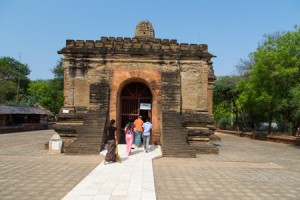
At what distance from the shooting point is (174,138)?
35.6ft

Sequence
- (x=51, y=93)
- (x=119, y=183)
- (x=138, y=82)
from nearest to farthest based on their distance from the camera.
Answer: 1. (x=119, y=183)
2. (x=138, y=82)
3. (x=51, y=93)

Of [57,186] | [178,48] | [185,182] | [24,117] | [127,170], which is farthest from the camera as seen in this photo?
[24,117]

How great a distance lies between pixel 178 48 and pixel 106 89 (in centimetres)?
401

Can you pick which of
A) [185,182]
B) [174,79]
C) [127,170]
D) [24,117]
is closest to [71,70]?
[174,79]

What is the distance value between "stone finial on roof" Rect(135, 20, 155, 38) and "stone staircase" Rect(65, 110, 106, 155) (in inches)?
234

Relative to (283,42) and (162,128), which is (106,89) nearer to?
(162,128)

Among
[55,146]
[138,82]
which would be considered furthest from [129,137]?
[138,82]

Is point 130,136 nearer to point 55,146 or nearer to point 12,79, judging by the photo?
point 55,146

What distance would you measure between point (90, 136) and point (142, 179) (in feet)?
15.5

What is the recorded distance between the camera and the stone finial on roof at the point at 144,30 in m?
15.4

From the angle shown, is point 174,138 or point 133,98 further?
point 133,98

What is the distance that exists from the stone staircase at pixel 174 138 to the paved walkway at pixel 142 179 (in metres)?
0.51

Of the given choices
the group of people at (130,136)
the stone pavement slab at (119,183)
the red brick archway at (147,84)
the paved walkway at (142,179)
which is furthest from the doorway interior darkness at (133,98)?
the stone pavement slab at (119,183)

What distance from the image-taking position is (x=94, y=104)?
39.2ft
